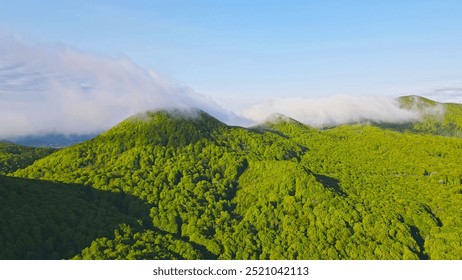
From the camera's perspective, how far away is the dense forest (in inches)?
4141

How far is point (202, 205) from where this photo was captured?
144375 mm

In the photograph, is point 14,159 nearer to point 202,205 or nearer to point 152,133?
point 152,133

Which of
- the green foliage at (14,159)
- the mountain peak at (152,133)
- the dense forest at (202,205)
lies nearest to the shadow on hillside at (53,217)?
the dense forest at (202,205)

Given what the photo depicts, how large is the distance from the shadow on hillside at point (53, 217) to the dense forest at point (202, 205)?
31 cm

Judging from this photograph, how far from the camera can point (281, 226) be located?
135 meters

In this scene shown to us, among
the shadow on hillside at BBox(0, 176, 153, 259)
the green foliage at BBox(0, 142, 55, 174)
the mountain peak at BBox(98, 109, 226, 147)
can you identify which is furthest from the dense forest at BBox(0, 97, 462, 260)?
the mountain peak at BBox(98, 109, 226, 147)

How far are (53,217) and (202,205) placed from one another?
180ft

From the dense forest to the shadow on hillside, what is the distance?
31 centimetres

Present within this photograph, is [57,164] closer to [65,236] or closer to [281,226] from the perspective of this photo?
[65,236]

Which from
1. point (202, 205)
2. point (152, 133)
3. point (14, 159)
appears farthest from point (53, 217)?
point (14, 159)

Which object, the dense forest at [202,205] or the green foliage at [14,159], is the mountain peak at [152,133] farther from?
the green foliage at [14,159]

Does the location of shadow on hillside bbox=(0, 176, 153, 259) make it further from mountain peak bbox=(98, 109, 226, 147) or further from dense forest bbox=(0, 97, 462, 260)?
mountain peak bbox=(98, 109, 226, 147)

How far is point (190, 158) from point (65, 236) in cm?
8342

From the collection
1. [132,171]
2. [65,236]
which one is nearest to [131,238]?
[65,236]
